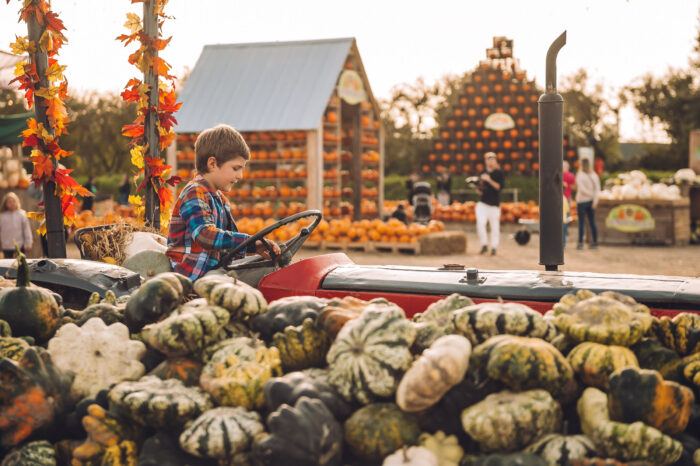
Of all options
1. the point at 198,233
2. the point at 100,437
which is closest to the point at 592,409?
the point at 100,437

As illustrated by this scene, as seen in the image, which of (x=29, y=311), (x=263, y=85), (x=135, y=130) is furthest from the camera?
(x=263, y=85)

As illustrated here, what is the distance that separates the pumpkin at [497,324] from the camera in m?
2.11

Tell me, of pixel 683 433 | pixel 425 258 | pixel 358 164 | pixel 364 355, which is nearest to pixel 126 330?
pixel 364 355

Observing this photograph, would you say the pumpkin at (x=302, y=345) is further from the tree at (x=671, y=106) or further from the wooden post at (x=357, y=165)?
the tree at (x=671, y=106)

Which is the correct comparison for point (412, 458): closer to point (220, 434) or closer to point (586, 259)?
point (220, 434)

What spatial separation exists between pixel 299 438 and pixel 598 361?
0.81m

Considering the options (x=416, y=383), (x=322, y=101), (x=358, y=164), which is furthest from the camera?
(x=358, y=164)

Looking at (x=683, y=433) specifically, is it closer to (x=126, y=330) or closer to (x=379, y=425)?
(x=379, y=425)

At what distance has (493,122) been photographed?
28875 millimetres

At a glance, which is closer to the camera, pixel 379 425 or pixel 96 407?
pixel 379 425

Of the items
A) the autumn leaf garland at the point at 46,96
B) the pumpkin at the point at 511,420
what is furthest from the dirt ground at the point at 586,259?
the pumpkin at the point at 511,420

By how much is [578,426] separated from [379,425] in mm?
548

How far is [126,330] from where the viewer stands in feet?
7.72

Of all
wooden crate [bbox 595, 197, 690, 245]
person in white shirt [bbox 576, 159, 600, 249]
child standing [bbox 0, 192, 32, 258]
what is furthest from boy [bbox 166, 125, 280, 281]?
wooden crate [bbox 595, 197, 690, 245]
